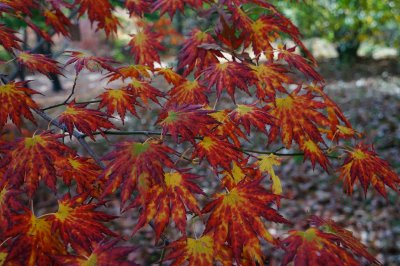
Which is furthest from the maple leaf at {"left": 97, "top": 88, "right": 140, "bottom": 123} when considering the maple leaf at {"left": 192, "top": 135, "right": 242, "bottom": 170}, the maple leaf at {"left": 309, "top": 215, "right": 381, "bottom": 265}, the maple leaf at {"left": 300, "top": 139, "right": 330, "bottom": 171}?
the maple leaf at {"left": 309, "top": 215, "right": 381, "bottom": 265}

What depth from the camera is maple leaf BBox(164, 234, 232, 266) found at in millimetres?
1174

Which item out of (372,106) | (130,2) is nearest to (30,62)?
(130,2)

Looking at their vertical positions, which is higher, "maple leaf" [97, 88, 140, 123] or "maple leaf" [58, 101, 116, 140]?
"maple leaf" [58, 101, 116, 140]

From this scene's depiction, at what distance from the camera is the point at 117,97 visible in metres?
1.58

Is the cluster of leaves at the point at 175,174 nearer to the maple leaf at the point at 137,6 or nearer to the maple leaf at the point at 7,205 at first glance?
the maple leaf at the point at 7,205

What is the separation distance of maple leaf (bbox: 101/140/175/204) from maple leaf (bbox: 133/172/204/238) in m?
Result: 0.07

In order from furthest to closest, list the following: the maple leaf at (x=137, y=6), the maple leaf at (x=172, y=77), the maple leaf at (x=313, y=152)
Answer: the maple leaf at (x=137, y=6) → the maple leaf at (x=172, y=77) → the maple leaf at (x=313, y=152)

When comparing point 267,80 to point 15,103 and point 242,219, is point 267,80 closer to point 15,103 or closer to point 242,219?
point 242,219

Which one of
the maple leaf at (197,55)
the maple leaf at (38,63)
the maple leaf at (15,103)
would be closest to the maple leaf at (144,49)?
the maple leaf at (197,55)

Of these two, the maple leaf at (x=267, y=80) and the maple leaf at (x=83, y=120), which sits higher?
the maple leaf at (x=267, y=80)

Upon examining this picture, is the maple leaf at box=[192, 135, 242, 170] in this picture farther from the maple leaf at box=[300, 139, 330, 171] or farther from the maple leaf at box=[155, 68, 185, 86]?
the maple leaf at box=[155, 68, 185, 86]

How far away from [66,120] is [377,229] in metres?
3.72

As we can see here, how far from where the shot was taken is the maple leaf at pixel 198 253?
117cm

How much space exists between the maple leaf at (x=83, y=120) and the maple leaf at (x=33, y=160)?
0.11 meters
